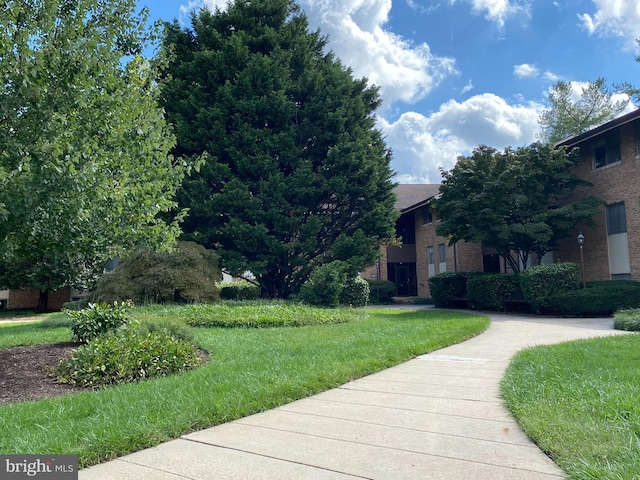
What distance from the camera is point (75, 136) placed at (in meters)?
6.39

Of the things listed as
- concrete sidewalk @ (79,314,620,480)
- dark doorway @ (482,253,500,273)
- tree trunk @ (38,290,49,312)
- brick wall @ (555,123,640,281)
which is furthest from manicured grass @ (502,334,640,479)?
tree trunk @ (38,290,49,312)

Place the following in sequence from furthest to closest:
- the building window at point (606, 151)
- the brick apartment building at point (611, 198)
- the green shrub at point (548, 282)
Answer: the building window at point (606, 151) < the brick apartment building at point (611, 198) < the green shrub at point (548, 282)

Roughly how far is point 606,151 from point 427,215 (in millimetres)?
12537

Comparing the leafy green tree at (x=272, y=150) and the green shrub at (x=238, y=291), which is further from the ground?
the leafy green tree at (x=272, y=150)

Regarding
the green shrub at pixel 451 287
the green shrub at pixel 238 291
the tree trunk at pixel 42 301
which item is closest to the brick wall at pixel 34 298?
the tree trunk at pixel 42 301

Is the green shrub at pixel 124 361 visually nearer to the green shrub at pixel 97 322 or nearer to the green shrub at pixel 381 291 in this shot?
the green shrub at pixel 97 322

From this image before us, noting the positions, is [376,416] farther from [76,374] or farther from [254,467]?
[76,374]

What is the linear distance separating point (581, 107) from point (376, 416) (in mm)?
42833

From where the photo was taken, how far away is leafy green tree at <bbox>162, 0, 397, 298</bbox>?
58.5 ft

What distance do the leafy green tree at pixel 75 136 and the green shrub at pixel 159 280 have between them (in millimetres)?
7586

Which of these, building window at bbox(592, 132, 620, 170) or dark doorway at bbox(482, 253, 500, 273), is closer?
building window at bbox(592, 132, 620, 170)

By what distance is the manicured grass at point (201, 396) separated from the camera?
4.00 metres

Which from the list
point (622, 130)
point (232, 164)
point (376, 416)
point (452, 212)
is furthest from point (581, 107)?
point (376, 416)

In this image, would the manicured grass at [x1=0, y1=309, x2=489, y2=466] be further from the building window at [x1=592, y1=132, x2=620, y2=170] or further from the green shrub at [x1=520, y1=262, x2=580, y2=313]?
the building window at [x1=592, y1=132, x2=620, y2=170]
